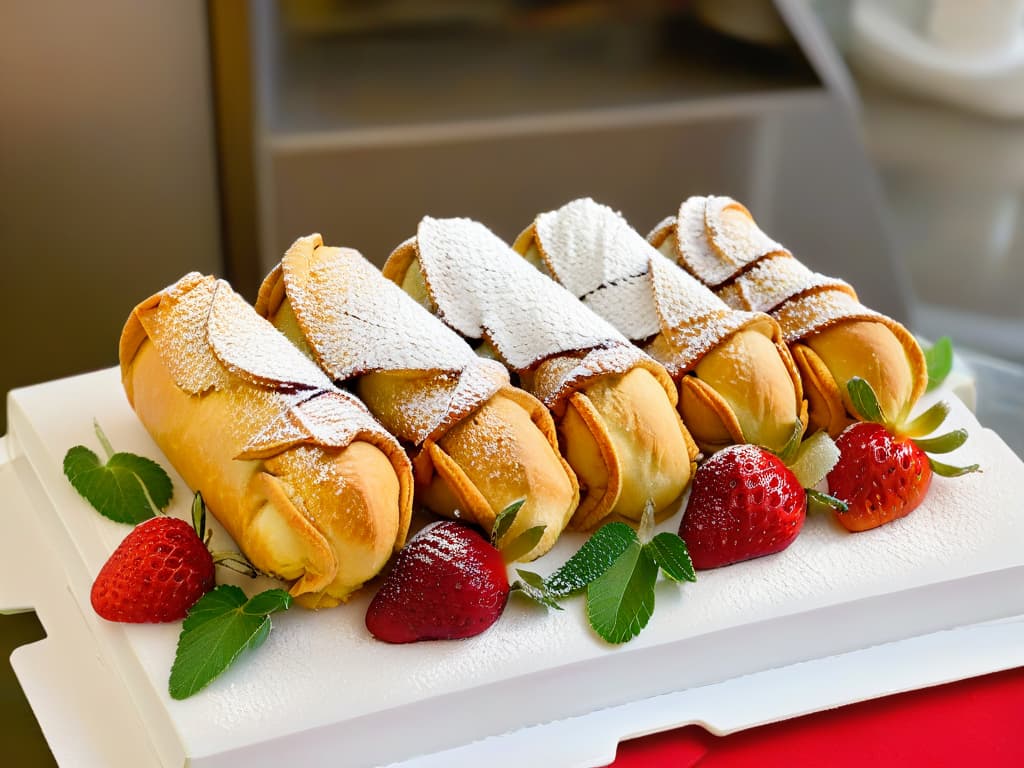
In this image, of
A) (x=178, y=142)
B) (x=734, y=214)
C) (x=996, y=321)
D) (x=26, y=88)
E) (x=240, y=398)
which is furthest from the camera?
(x=996, y=321)

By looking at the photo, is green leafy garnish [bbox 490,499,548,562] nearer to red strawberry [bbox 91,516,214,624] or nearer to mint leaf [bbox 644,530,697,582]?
mint leaf [bbox 644,530,697,582]

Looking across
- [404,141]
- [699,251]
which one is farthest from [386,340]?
[404,141]

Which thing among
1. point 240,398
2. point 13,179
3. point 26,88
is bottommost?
point 13,179

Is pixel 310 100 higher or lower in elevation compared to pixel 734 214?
lower

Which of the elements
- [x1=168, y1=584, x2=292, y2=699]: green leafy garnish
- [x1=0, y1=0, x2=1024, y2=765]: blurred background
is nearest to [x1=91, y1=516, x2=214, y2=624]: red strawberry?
[x1=168, y1=584, x2=292, y2=699]: green leafy garnish

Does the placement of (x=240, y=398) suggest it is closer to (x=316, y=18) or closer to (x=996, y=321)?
(x=316, y=18)

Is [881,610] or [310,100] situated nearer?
[881,610]

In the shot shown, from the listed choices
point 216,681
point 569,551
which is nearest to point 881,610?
point 569,551
